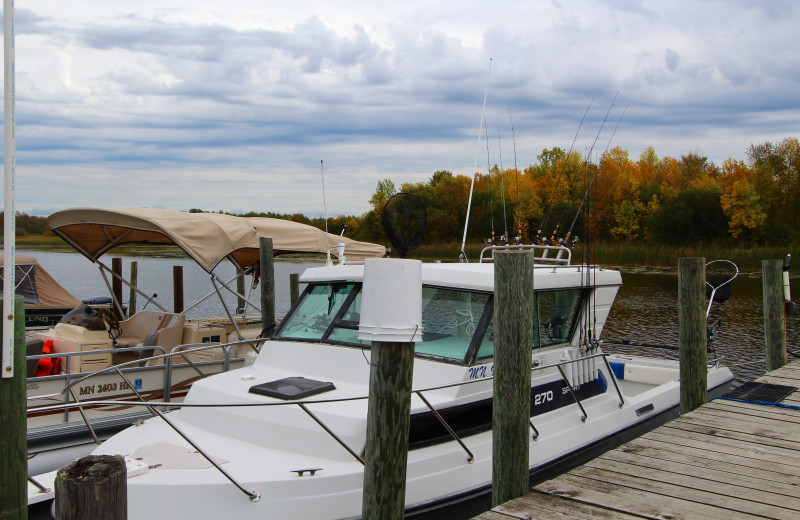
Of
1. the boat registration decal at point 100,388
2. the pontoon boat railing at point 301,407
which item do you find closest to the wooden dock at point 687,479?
the pontoon boat railing at point 301,407

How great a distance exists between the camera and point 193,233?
380 inches

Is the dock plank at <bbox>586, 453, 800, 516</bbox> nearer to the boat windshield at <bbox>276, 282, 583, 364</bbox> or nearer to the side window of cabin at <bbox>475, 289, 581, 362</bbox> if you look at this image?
the boat windshield at <bbox>276, 282, 583, 364</bbox>

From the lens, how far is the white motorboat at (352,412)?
464 cm

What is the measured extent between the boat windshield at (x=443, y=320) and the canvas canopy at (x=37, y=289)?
10.5 metres

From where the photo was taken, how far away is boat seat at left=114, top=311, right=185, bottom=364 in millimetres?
9508

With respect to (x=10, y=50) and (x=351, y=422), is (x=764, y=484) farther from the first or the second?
(x=10, y=50)

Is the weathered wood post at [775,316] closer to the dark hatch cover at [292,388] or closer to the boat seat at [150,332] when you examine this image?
the dark hatch cover at [292,388]

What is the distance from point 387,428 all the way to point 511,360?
4.57 feet

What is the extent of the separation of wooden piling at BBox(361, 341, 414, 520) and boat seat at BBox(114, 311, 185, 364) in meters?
6.58

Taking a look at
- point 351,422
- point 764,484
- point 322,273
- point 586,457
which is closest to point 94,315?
point 322,273

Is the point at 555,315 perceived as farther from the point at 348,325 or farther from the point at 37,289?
the point at 37,289

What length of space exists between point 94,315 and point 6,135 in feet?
25.7

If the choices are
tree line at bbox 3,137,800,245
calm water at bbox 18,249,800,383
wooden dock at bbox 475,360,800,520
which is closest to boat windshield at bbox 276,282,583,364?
wooden dock at bbox 475,360,800,520

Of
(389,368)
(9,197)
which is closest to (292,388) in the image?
(389,368)
